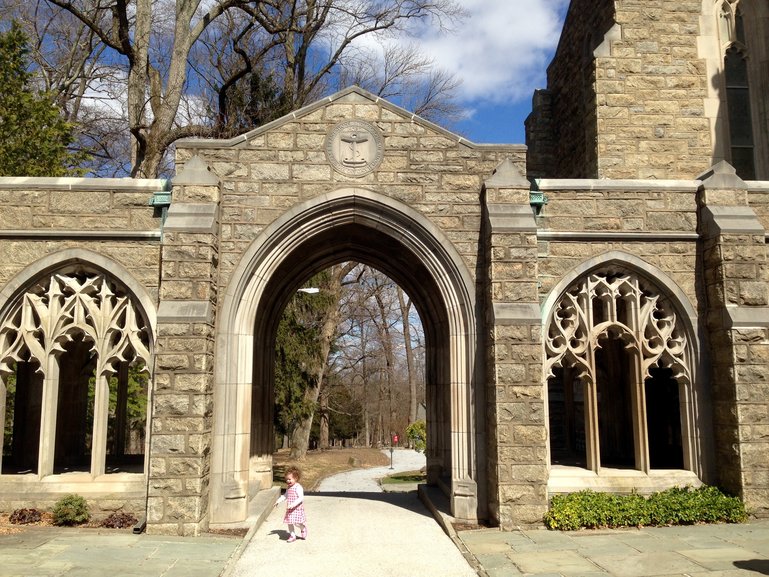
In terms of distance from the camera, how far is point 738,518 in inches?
293

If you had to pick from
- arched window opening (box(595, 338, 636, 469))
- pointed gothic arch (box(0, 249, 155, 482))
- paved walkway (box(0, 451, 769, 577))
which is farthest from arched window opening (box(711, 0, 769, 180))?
pointed gothic arch (box(0, 249, 155, 482))

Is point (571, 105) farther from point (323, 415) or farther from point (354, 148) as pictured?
point (323, 415)

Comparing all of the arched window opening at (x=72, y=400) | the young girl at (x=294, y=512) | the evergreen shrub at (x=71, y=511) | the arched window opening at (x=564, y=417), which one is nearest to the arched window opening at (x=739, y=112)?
the arched window opening at (x=564, y=417)

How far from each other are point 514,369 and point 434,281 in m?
1.71

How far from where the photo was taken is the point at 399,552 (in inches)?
263

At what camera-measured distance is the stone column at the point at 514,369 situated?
7266mm

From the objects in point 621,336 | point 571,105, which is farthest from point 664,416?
point 571,105

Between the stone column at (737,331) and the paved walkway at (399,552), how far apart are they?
0.70 meters

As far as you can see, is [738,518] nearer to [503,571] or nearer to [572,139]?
[503,571]

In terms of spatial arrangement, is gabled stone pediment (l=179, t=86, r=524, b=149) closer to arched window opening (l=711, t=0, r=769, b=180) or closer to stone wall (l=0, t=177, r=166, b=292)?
stone wall (l=0, t=177, r=166, b=292)

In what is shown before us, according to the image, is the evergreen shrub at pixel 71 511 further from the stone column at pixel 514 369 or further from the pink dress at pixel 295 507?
the stone column at pixel 514 369

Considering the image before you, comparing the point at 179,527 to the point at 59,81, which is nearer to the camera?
the point at 179,527

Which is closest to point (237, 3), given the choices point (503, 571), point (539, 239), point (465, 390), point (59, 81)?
point (59, 81)

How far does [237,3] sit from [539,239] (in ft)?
39.2
